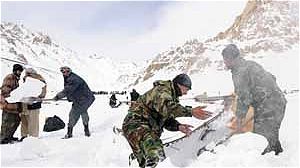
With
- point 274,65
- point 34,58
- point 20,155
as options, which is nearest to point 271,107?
point 20,155

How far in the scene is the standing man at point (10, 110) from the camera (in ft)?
26.7

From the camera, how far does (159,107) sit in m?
4.20

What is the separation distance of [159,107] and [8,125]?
4.78m

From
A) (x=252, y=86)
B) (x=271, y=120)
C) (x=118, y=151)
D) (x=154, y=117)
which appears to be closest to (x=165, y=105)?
(x=154, y=117)

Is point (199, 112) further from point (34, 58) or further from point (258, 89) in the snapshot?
point (34, 58)

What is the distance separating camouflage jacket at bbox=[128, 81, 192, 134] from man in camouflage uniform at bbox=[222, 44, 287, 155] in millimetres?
1582

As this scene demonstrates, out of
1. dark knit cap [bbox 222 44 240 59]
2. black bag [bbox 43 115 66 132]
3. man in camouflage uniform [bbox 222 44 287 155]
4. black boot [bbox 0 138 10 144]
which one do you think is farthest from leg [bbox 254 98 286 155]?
black bag [bbox 43 115 66 132]

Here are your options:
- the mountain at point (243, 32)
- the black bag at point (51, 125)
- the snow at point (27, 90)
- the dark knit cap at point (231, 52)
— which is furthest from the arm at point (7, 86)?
the mountain at point (243, 32)

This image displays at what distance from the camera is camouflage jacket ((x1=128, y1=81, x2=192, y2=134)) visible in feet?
13.7

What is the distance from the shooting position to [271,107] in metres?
5.68

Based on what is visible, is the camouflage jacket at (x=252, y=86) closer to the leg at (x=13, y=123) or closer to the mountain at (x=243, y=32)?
the leg at (x=13, y=123)

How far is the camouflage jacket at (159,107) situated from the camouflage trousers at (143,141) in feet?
0.22

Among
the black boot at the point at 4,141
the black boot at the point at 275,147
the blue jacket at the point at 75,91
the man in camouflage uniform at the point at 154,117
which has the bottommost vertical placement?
the black boot at the point at 4,141

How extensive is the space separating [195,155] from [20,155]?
2645mm
